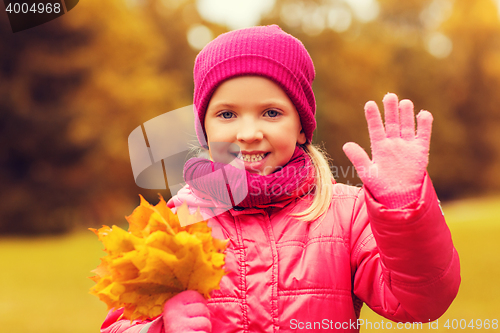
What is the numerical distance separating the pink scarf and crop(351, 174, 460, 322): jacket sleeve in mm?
378

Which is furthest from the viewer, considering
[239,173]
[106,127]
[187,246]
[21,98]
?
[106,127]

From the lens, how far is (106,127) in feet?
35.7

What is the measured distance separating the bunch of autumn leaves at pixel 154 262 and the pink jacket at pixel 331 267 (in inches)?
5.0

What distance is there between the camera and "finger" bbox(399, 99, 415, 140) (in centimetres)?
129

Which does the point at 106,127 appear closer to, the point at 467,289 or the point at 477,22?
the point at 467,289

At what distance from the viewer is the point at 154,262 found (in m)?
1.15

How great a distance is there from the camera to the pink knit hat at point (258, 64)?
1.65 metres

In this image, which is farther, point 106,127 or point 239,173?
point 106,127

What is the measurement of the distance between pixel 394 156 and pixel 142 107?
34.2 feet

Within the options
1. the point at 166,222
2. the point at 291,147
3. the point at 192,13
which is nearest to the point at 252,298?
the point at 166,222

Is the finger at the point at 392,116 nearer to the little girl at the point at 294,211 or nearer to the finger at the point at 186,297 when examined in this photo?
the little girl at the point at 294,211

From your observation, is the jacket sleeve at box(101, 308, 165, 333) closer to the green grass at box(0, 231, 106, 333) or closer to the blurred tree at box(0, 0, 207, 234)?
the green grass at box(0, 231, 106, 333)

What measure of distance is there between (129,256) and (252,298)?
49 centimetres

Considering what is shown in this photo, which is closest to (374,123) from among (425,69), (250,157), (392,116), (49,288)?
(392,116)
